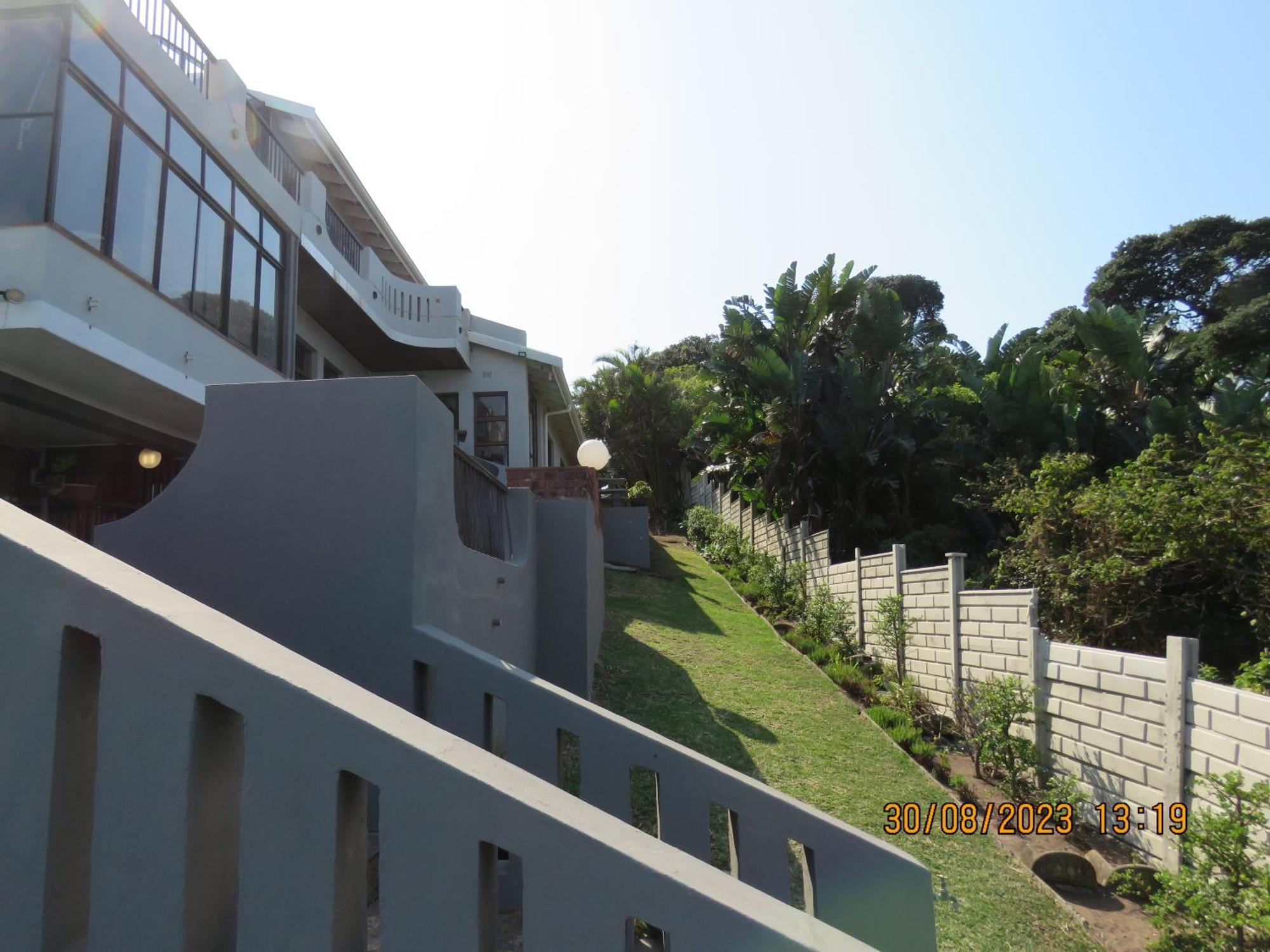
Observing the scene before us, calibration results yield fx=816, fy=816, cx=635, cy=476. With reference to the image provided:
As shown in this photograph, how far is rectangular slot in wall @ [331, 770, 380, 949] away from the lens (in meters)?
2.03

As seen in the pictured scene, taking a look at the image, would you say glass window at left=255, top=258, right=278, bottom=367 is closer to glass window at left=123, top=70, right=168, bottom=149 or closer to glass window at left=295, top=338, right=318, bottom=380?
glass window at left=123, top=70, right=168, bottom=149

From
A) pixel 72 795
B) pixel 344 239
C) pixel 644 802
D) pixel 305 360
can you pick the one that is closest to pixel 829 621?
pixel 644 802

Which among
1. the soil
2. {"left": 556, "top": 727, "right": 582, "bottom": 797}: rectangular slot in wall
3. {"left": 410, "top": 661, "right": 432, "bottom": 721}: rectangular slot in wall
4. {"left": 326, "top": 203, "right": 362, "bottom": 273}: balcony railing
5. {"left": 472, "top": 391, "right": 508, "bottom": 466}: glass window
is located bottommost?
the soil

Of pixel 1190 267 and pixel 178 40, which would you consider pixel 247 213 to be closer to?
pixel 178 40

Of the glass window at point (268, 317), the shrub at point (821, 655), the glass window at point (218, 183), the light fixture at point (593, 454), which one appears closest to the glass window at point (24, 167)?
the glass window at point (218, 183)

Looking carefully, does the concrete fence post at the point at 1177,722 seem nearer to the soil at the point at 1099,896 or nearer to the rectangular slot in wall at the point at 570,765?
the soil at the point at 1099,896

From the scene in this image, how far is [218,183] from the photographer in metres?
8.94

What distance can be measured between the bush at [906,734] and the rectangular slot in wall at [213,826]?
22.4 feet

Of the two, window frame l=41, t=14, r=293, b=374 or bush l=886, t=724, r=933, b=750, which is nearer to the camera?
window frame l=41, t=14, r=293, b=374

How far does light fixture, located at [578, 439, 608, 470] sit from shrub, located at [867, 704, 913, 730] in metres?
5.68

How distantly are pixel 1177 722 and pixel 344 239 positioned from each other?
13.7 metres

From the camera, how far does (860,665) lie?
35.2 ft

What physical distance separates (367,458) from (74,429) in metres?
6.34

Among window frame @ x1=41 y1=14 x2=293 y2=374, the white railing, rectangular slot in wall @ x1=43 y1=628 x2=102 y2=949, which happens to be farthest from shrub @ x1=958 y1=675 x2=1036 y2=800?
window frame @ x1=41 y1=14 x2=293 y2=374
